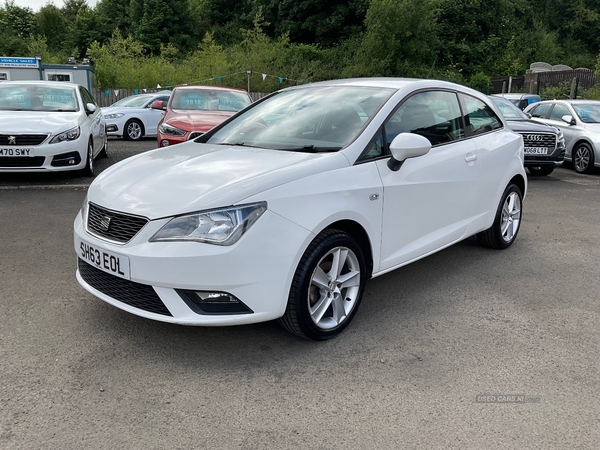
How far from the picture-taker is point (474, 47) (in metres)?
49.1

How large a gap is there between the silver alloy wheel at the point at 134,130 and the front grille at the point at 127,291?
1303 centimetres

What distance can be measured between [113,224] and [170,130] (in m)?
5.78

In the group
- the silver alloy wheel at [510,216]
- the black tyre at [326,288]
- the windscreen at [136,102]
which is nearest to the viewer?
the black tyre at [326,288]

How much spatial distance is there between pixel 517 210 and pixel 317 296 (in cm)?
311

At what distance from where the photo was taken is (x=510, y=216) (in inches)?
215

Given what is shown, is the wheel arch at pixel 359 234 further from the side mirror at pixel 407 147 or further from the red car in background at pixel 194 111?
the red car in background at pixel 194 111

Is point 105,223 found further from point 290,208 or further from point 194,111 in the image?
point 194,111

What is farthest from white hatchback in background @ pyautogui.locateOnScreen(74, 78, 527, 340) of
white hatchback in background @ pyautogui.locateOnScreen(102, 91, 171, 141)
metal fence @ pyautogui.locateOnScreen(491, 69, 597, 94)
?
metal fence @ pyautogui.locateOnScreen(491, 69, 597, 94)

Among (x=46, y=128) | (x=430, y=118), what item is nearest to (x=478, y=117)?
(x=430, y=118)

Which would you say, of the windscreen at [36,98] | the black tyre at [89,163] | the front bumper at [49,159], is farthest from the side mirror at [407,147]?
the windscreen at [36,98]

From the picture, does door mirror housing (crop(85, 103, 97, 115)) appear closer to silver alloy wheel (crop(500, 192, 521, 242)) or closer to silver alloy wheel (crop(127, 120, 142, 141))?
silver alloy wheel (crop(127, 120, 142, 141))

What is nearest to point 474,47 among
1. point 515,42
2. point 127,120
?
point 515,42

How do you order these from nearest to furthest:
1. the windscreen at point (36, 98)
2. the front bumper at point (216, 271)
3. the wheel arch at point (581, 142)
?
1. the front bumper at point (216, 271)
2. the windscreen at point (36, 98)
3. the wheel arch at point (581, 142)

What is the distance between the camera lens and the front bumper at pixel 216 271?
9.39 feet
